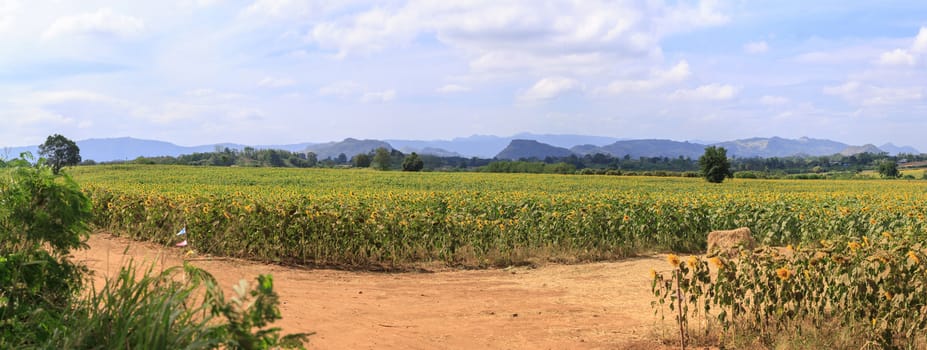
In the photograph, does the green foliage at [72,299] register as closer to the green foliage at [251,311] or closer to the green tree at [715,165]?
the green foliage at [251,311]

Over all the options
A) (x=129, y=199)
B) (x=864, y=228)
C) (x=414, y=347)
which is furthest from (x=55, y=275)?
(x=864, y=228)

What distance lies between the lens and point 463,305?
8.18 meters

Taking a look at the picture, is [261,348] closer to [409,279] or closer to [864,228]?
[409,279]

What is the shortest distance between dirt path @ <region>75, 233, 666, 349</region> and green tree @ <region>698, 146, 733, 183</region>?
50605mm

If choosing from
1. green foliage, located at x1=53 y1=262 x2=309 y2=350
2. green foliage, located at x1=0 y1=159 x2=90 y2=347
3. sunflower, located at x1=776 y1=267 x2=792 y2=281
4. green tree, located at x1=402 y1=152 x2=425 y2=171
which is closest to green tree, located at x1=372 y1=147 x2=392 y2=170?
green tree, located at x1=402 y1=152 x2=425 y2=171

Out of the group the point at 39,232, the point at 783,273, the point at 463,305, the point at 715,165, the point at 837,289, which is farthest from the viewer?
the point at 715,165

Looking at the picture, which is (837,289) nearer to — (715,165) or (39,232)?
(39,232)

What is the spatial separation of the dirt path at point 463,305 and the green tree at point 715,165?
50.6 metres

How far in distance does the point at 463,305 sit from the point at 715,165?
55.8 meters

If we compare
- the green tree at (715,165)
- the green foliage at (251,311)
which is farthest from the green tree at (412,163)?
the green foliage at (251,311)

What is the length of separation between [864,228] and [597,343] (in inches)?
398

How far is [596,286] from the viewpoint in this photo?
969 centimetres

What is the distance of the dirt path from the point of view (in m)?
6.41

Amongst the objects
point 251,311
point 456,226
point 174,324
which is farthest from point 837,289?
point 456,226
